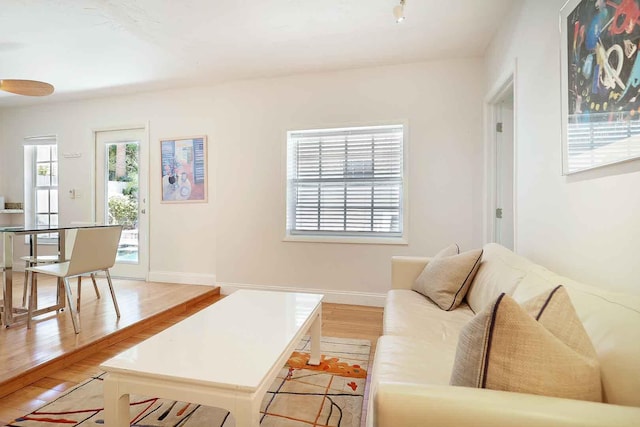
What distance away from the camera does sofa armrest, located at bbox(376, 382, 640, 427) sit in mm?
662

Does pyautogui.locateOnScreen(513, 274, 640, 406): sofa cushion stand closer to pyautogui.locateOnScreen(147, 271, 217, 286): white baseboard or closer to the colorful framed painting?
the colorful framed painting

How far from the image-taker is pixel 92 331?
2545mm

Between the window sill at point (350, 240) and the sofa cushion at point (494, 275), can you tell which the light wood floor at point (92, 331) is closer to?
the window sill at point (350, 240)

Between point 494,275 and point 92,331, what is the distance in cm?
293

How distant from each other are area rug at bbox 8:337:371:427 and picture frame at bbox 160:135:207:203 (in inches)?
98.6

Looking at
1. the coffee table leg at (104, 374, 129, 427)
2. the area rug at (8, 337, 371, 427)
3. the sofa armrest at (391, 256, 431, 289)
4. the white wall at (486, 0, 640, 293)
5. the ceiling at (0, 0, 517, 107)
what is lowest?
the area rug at (8, 337, 371, 427)

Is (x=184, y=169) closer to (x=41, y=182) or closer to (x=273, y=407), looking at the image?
(x=41, y=182)

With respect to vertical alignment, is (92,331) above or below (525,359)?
below

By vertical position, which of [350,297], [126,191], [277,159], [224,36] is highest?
[224,36]

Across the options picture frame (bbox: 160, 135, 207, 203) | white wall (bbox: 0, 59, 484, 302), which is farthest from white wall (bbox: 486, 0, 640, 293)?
picture frame (bbox: 160, 135, 207, 203)

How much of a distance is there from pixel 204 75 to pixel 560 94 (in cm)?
346

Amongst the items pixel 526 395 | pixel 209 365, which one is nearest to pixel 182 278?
pixel 209 365

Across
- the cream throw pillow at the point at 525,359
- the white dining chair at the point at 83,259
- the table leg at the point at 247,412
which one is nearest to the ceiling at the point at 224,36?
the white dining chair at the point at 83,259

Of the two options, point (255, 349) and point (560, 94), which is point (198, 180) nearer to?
point (255, 349)
